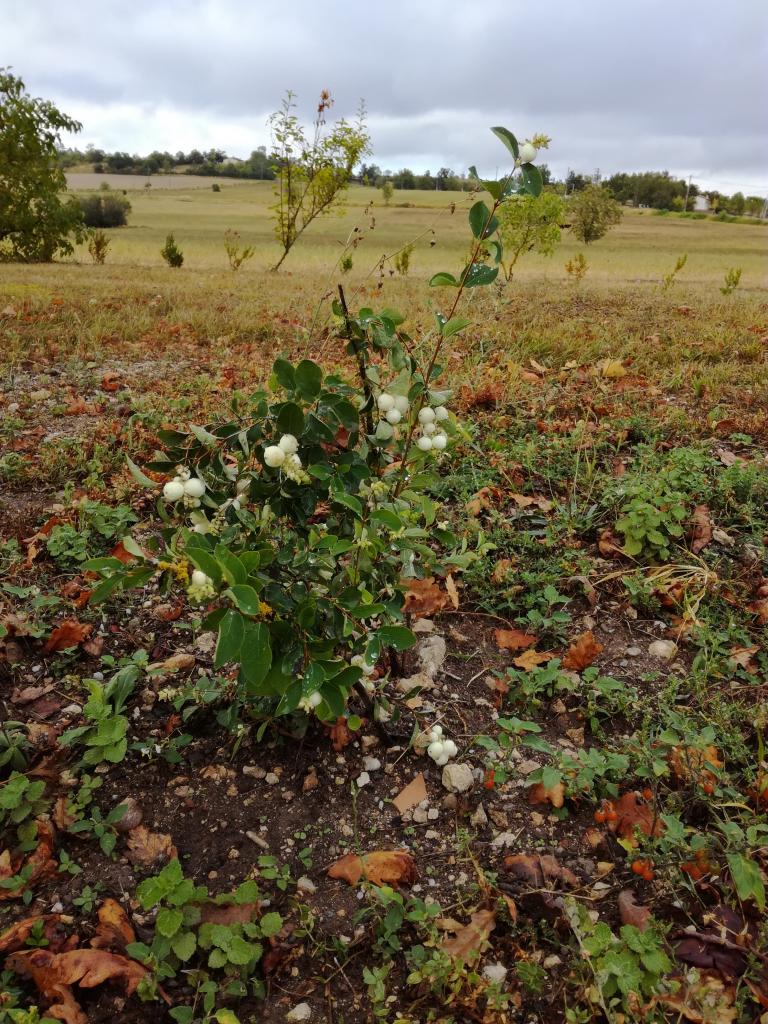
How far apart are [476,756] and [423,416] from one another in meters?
1.15

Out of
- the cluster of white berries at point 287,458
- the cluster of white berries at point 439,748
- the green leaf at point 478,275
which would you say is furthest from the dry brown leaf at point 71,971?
the green leaf at point 478,275

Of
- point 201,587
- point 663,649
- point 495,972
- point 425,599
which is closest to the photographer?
point 201,587

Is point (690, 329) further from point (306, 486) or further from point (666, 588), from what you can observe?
point (306, 486)

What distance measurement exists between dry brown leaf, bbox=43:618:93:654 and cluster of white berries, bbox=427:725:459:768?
138cm

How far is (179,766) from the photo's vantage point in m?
2.11

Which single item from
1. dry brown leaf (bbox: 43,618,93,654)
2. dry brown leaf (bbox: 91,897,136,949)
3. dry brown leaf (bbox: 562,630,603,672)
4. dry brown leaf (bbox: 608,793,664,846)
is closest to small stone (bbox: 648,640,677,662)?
dry brown leaf (bbox: 562,630,603,672)

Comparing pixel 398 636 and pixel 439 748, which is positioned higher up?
pixel 398 636

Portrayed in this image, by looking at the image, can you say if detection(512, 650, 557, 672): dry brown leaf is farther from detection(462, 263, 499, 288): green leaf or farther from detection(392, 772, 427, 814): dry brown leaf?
detection(462, 263, 499, 288): green leaf

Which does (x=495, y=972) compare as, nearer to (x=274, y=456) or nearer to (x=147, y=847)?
(x=147, y=847)

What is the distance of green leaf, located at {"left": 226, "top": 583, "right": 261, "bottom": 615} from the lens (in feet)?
4.05

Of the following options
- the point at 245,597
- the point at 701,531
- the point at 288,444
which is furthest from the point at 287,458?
the point at 701,531

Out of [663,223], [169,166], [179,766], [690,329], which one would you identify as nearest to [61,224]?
[690,329]

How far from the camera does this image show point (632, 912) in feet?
5.43

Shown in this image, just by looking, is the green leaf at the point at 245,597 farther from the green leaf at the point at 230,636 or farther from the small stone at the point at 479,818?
the small stone at the point at 479,818
